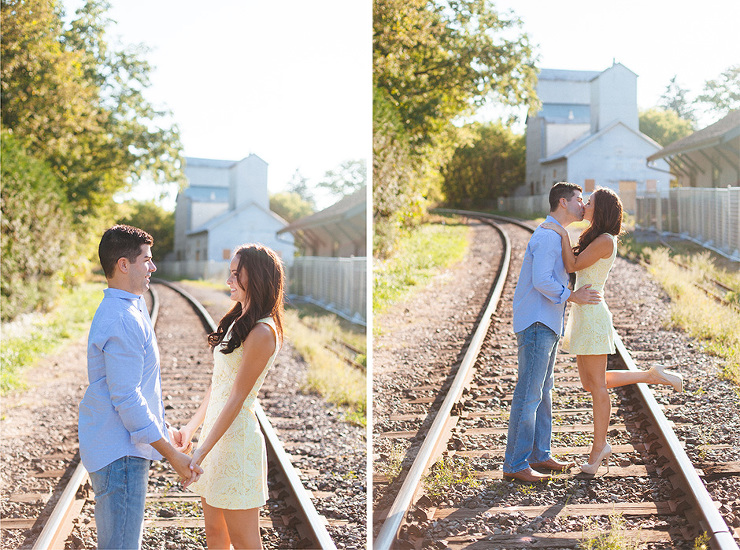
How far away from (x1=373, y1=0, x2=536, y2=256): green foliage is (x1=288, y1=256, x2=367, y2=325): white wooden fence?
429 cm

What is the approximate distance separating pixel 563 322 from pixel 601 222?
57 cm

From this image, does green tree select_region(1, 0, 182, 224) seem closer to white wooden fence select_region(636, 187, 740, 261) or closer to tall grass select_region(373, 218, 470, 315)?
tall grass select_region(373, 218, 470, 315)

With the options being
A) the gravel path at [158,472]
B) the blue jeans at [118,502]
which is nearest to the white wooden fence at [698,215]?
the gravel path at [158,472]

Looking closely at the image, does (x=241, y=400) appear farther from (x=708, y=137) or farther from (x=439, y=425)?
(x=708, y=137)

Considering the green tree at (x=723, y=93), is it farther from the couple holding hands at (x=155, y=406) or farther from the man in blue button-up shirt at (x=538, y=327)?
the couple holding hands at (x=155, y=406)

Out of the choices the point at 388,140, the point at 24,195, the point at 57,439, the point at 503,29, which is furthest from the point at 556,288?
the point at 24,195

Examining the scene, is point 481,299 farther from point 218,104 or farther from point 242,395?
point 218,104

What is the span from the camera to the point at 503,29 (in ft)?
14.9

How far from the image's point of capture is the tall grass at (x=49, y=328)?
24.2 ft

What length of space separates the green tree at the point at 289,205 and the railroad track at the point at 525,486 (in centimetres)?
314

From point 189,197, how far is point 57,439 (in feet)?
7.62

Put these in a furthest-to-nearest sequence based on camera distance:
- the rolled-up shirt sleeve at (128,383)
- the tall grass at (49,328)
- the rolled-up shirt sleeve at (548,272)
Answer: the tall grass at (49,328) → the rolled-up shirt sleeve at (548,272) → the rolled-up shirt sleeve at (128,383)

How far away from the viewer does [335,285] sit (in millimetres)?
11328

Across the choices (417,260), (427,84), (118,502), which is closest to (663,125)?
(427,84)
